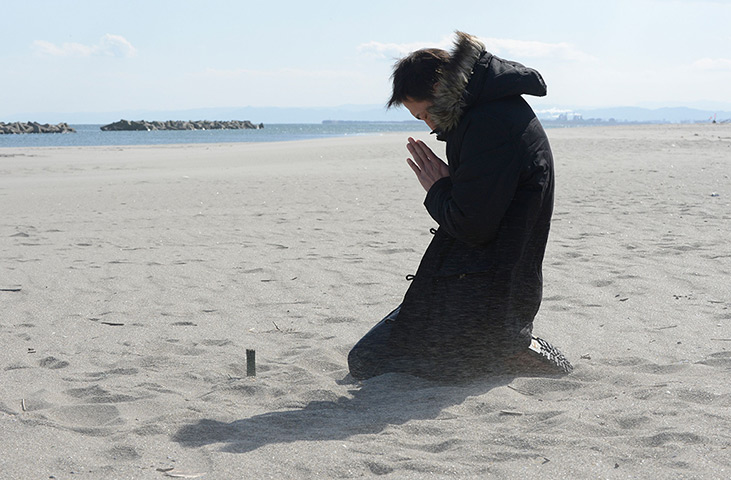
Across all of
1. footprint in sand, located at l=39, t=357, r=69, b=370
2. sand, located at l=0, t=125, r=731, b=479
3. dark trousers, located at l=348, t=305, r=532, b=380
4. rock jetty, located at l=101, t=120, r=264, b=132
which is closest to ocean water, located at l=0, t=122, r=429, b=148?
rock jetty, located at l=101, t=120, r=264, b=132

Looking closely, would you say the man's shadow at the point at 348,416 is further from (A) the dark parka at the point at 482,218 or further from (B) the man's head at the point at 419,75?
(B) the man's head at the point at 419,75

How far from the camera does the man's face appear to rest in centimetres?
318

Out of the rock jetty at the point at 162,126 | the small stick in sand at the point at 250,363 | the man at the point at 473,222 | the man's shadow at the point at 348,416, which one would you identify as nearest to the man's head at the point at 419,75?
the man at the point at 473,222

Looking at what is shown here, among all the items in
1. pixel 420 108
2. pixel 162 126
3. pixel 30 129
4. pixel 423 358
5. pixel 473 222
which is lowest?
Answer: pixel 423 358

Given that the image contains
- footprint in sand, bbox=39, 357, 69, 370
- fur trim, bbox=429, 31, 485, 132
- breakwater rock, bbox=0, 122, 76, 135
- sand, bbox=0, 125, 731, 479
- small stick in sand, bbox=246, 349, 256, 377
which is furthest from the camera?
breakwater rock, bbox=0, 122, 76, 135

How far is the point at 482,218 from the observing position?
10.3 ft

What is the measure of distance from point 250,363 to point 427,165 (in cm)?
135

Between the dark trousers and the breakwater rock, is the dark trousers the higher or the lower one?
the lower one

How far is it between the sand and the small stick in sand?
0.38 ft

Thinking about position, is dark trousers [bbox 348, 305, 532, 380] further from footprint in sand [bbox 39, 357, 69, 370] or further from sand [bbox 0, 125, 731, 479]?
footprint in sand [bbox 39, 357, 69, 370]

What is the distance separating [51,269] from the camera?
630 cm

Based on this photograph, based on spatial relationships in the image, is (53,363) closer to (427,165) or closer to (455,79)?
(427,165)

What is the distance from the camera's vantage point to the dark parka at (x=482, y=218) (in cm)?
313

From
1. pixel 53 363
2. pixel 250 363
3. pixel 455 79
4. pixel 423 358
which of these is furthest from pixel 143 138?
pixel 455 79
